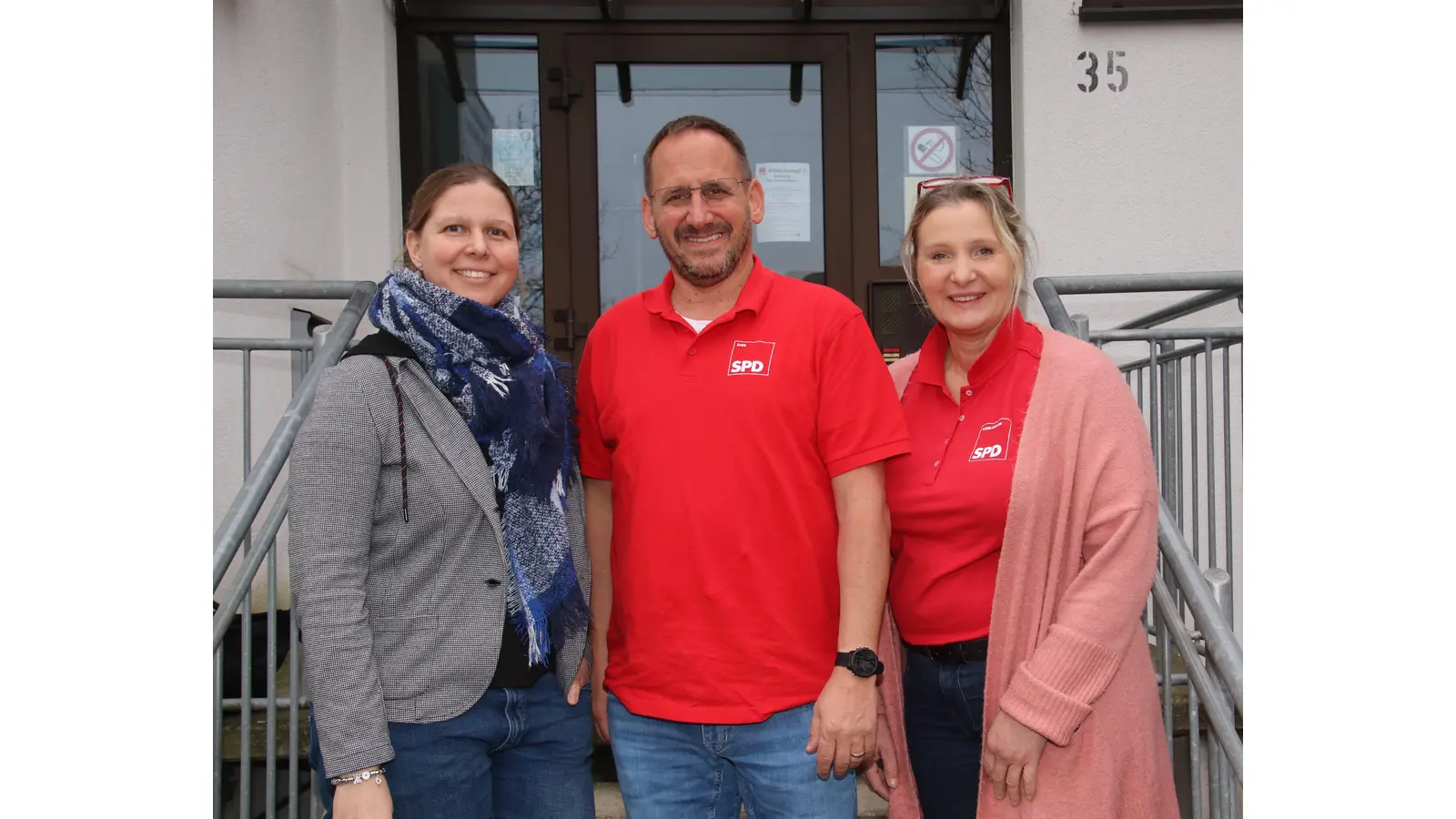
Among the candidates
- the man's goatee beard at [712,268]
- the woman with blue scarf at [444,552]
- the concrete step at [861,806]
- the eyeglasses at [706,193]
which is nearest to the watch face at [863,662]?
the woman with blue scarf at [444,552]

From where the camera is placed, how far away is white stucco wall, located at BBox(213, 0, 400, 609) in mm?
3596

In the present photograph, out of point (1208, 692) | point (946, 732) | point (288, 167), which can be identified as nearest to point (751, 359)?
point (946, 732)

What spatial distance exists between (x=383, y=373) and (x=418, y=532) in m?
0.29

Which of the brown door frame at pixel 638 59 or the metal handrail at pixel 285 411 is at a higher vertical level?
the brown door frame at pixel 638 59

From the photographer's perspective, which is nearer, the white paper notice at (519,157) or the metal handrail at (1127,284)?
the metal handrail at (1127,284)

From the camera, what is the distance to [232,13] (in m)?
3.71

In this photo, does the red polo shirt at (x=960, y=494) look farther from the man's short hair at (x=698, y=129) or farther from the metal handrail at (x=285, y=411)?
the metal handrail at (x=285, y=411)

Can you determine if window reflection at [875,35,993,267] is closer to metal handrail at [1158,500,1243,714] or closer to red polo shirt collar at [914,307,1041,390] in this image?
red polo shirt collar at [914,307,1041,390]

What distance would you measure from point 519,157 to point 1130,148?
277cm

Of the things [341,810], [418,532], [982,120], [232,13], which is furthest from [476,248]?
[982,120]

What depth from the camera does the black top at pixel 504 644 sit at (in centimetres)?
179

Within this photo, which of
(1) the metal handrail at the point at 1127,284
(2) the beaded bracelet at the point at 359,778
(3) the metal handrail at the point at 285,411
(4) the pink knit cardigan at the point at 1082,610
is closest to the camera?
(2) the beaded bracelet at the point at 359,778

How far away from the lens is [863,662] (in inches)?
74.1

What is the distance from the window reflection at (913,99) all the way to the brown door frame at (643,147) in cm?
18
